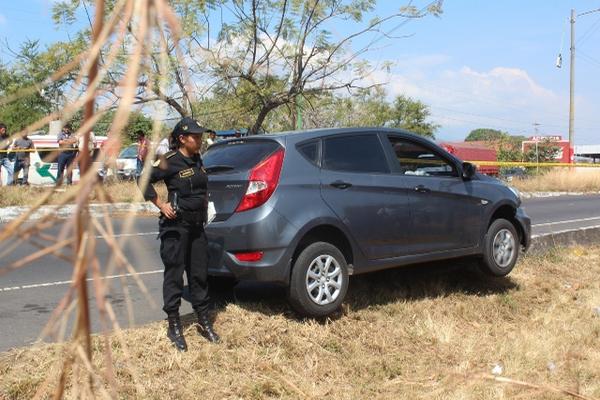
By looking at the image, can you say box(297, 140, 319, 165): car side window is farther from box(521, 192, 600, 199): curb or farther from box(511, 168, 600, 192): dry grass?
box(511, 168, 600, 192): dry grass

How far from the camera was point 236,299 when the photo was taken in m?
6.16

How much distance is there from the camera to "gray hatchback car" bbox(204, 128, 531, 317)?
18.1ft

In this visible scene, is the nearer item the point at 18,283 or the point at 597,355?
the point at 597,355

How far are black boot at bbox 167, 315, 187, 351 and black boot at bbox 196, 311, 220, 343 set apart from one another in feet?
0.64

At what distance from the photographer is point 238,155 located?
5996 millimetres

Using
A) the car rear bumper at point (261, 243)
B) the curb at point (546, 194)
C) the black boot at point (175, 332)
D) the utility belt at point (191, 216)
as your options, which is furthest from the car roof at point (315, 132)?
the curb at point (546, 194)

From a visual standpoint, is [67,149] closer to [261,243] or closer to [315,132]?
[261,243]

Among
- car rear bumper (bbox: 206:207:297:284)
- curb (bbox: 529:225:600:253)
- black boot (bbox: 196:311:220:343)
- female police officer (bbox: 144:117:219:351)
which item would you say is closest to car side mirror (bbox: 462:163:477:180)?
car rear bumper (bbox: 206:207:297:284)

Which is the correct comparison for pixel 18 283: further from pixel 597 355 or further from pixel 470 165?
pixel 597 355

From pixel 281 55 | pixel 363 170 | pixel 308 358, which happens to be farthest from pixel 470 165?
pixel 281 55

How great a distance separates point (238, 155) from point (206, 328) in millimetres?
1697

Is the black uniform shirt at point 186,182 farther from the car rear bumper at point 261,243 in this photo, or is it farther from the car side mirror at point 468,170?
the car side mirror at point 468,170

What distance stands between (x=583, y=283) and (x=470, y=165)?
8.85 ft

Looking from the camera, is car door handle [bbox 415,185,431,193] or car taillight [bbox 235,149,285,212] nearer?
car taillight [bbox 235,149,285,212]
